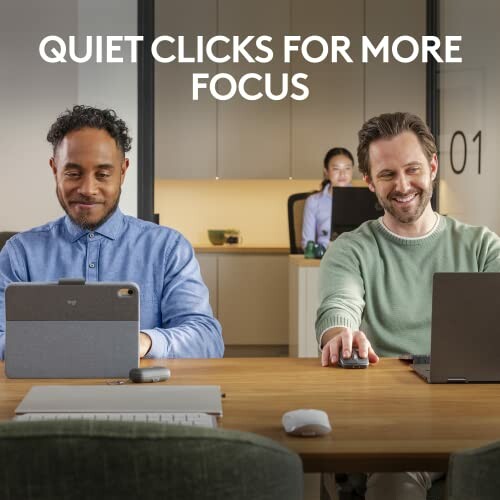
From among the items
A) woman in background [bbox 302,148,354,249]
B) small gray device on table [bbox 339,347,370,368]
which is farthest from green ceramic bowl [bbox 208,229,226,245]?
small gray device on table [bbox 339,347,370,368]

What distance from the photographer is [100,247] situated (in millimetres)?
2398

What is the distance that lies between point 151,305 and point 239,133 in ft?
16.7

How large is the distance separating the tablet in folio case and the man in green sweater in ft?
2.04

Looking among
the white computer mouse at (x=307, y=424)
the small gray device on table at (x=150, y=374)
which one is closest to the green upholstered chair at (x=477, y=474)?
the white computer mouse at (x=307, y=424)

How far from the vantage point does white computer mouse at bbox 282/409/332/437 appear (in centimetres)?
136

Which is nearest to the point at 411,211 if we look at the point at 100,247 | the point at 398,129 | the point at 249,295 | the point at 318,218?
the point at 398,129

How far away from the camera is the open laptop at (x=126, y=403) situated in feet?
4.73

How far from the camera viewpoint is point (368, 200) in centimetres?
521

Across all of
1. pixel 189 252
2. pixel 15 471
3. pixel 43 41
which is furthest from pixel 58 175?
pixel 43 41

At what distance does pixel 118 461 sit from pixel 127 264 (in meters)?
1.50

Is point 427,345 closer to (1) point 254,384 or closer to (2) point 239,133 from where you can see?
(1) point 254,384

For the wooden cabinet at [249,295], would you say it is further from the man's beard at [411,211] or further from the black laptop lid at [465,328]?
the black laptop lid at [465,328]

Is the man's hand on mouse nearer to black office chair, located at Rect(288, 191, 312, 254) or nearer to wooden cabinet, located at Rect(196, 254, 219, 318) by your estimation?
black office chair, located at Rect(288, 191, 312, 254)

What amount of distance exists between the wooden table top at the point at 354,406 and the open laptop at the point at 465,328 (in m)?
0.03
